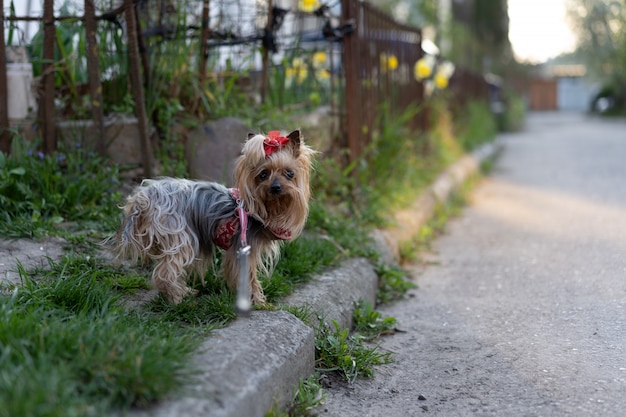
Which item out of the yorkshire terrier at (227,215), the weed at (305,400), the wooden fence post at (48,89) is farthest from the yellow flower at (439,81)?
the weed at (305,400)

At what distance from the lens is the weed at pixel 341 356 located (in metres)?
3.99

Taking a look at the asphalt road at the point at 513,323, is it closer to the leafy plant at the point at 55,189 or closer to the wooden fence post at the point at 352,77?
the wooden fence post at the point at 352,77

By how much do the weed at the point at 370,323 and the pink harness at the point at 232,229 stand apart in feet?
3.43

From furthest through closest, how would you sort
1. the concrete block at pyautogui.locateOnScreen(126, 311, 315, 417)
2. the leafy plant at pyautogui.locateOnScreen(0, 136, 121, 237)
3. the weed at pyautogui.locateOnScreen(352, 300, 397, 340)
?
the leafy plant at pyautogui.locateOnScreen(0, 136, 121, 237) < the weed at pyautogui.locateOnScreen(352, 300, 397, 340) < the concrete block at pyautogui.locateOnScreen(126, 311, 315, 417)

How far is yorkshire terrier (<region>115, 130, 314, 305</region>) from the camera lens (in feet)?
12.6

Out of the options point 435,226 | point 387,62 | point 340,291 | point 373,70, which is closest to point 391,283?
point 340,291

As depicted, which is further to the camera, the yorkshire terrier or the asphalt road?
the yorkshire terrier

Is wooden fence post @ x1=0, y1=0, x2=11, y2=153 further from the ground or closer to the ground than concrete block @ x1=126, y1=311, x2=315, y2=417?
further from the ground

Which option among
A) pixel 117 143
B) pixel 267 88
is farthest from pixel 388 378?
pixel 267 88

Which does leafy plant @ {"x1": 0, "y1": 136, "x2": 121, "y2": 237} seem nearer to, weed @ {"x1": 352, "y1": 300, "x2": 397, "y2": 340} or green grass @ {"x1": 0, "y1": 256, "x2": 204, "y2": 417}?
green grass @ {"x1": 0, "y1": 256, "x2": 204, "y2": 417}

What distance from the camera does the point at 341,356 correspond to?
4020 millimetres

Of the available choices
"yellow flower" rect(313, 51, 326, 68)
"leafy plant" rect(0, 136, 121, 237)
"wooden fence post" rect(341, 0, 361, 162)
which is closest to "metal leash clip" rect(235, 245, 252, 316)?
"leafy plant" rect(0, 136, 121, 237)

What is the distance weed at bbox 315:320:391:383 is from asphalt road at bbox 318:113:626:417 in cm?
8

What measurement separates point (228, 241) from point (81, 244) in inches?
50.1
